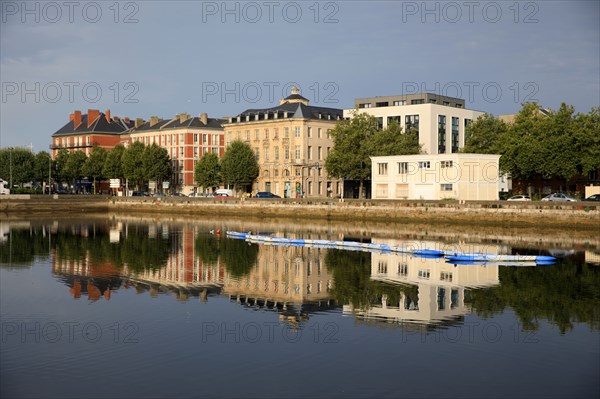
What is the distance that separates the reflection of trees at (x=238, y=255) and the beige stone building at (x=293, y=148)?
54.6 m

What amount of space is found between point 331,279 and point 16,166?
11893 cm

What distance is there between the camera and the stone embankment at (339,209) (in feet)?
242

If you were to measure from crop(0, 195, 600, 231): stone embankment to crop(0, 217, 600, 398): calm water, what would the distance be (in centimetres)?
Answer: 2200

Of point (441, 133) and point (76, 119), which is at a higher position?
point (76, 119)

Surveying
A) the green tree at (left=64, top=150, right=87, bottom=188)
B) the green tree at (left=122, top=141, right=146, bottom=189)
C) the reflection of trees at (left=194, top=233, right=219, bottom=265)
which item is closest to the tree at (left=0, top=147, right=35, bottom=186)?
the green tree at (left=64, top=150, right=87, bottom=188)

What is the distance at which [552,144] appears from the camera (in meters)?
86.8

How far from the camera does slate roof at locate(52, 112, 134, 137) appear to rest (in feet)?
525

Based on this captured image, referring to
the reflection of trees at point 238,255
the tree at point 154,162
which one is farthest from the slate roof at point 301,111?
the reflection of trees at point 238,255

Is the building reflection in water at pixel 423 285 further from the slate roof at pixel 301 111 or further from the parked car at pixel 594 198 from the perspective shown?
the slate roof at pixel 301 111

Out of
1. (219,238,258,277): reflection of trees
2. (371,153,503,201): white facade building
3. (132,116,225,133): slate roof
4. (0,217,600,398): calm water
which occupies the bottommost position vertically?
(0,217,600,398): calm water

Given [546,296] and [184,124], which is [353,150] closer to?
[184,124]

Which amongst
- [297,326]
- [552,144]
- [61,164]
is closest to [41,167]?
[61,164]

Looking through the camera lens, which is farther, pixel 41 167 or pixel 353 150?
pixel 41 167

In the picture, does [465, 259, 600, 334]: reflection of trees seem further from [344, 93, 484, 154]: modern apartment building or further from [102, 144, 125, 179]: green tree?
[102, 144, 125, 179]: green tree
